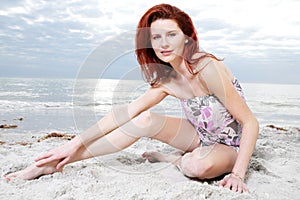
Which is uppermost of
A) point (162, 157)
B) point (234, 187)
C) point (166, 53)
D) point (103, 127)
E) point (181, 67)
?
point (166, 53)

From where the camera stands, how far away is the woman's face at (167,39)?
75.3 inches

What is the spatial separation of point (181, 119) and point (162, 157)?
319 mm

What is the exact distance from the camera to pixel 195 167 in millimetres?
1877

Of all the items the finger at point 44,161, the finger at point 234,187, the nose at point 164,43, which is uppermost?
the nose at point 164,43

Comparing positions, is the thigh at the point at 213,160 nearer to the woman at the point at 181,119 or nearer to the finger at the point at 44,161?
the woman at the point at 181,119

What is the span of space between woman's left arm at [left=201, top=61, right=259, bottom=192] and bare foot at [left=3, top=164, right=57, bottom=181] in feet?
3.54

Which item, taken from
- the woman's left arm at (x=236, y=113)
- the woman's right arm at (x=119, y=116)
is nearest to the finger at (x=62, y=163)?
the woman's right arm at (x=119, y=116)

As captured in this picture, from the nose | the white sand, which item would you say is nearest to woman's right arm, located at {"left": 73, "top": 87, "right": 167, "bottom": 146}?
the white sand

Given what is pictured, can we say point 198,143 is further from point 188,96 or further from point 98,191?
point 98,191

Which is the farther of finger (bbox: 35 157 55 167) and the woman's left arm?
finger (bbox: 35 157 55 167)

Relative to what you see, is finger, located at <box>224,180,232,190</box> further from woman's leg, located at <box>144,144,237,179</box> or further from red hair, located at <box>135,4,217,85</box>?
red hair, located at <box>135,4,217,85</box>

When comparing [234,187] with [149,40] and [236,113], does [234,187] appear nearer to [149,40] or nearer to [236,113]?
[236,113]

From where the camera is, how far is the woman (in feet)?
6.04

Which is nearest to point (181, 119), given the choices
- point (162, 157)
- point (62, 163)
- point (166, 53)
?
point (162, 157)
